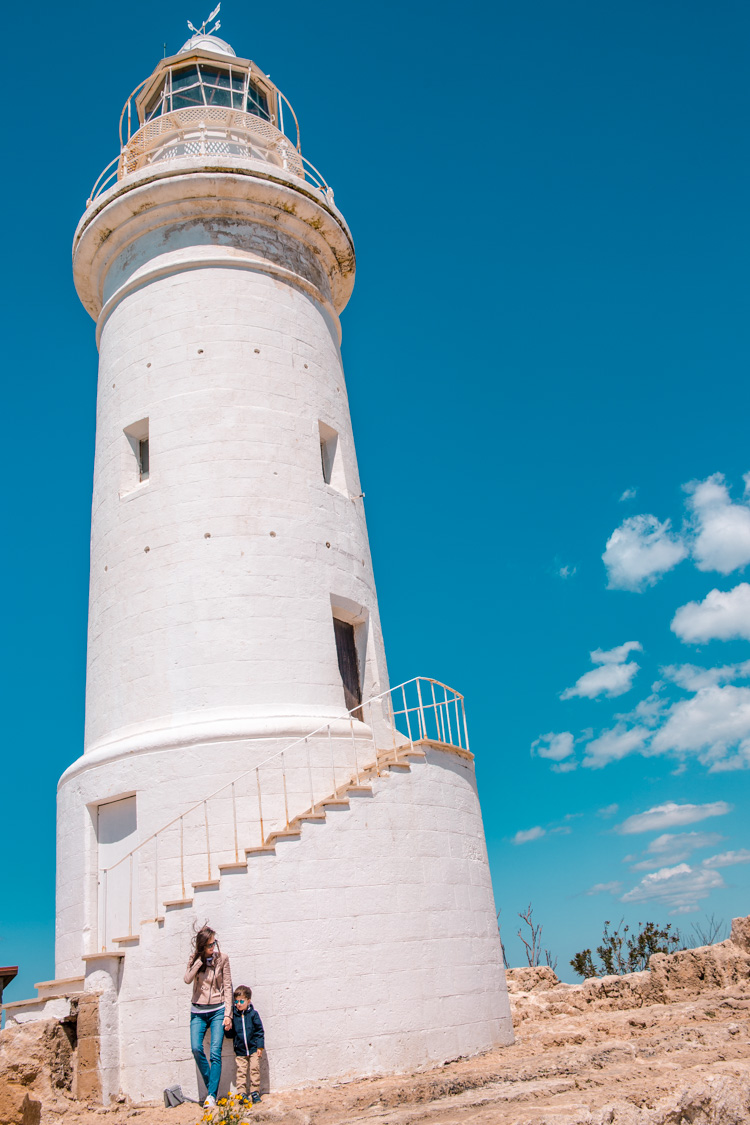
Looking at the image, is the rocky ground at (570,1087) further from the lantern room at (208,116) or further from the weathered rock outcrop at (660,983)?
the lantern room at (208,116)

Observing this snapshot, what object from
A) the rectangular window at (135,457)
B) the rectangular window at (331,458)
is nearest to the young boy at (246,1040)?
the rectangular window at (135,457)

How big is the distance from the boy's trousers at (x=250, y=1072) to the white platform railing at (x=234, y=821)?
5.89 ft

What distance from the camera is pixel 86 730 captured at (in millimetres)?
13164

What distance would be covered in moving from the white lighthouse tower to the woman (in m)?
0.51

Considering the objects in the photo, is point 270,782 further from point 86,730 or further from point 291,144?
point 291,144

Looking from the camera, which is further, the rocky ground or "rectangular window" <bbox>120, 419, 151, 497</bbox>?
"rectangular window" <bbox>120, 419, 151, 497</bbox>

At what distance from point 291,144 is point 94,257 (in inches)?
172

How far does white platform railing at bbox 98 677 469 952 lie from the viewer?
1073 centimetres

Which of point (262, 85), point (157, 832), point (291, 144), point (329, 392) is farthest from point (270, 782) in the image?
point (262, 85)

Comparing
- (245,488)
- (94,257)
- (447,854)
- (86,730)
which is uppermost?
(94,257)

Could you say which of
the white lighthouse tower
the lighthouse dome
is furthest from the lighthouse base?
the lighthouse dome

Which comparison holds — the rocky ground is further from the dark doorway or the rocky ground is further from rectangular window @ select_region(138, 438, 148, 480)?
rectangular window @ select_region(138, 438, 148, 480)

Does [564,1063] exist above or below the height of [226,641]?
below

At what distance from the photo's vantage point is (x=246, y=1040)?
29.1 feet
